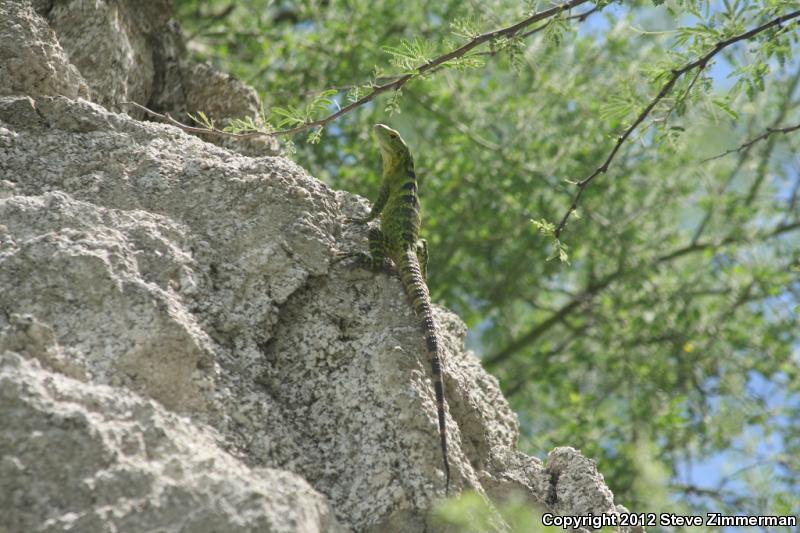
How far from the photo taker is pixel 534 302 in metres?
11.3

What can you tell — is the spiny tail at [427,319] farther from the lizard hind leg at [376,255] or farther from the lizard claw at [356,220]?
the lizard claw at [356,220]

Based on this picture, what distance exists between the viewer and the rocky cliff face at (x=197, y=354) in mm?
3094

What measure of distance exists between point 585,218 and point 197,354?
6.92 meters

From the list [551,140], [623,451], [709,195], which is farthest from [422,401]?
[709,195]

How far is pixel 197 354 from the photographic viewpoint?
3654 mm

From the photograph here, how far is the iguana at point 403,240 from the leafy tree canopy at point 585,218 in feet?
8.02

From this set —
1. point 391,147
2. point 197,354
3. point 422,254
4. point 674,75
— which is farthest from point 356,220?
point 674,75

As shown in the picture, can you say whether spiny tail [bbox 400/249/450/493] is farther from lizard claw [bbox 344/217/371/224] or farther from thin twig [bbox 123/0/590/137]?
thin twig [bbox 123/0/590/137]

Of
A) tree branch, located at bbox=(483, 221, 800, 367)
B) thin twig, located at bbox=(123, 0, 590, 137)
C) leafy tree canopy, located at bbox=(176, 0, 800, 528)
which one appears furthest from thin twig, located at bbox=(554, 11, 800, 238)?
tree branch, located at bbox=(483, 221, 800, 367)

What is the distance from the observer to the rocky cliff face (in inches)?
122

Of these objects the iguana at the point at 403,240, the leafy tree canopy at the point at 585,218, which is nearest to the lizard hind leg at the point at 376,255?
the iguana at the point at 403,240

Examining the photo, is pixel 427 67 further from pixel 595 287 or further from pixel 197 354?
pixel 595 287

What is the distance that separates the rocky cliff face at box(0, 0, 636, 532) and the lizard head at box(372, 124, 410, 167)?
116cm

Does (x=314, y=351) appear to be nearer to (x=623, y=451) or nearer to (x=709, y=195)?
(x=623, y=451)
